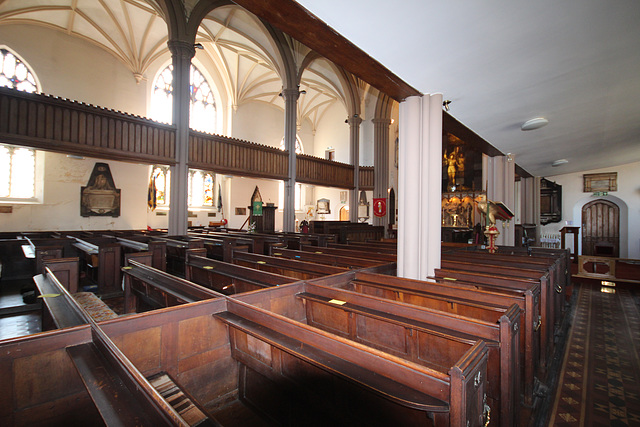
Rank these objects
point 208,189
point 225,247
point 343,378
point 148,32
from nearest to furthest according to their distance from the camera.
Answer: point 343,378 → point 225,247 → point 148,32 → point 208,189

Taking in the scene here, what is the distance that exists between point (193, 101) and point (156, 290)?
1432 centimetres

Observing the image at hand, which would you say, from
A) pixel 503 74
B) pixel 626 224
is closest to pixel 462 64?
pixel 503 74

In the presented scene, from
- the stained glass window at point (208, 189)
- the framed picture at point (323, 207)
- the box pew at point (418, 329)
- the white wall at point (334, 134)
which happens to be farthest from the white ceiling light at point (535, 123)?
the framed picture at point (323, 207)

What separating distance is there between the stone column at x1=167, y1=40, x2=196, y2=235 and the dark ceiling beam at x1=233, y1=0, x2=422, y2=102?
677 centimetres

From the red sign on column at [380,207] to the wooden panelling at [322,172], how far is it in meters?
1.47

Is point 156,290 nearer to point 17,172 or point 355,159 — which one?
point 17,172

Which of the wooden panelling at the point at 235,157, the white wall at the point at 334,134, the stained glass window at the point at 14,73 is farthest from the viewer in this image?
the white wall at the point at 334,134

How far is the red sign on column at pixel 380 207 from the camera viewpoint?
1332 centimetres

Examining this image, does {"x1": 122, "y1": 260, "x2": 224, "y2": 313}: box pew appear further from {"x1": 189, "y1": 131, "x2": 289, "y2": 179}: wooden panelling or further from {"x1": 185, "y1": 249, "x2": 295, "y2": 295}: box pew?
{"x1": 189, "y1": 131, "x2": 289, "y2": 179}: wooden panelling

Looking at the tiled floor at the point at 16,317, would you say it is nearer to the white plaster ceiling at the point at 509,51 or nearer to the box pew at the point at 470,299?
Answer: the box pew at the point at 470,299

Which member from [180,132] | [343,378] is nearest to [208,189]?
[180,132]

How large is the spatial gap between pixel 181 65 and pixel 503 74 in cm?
832

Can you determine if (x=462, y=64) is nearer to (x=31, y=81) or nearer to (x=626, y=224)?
(x=626, y=224)

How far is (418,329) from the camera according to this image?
1956mm
